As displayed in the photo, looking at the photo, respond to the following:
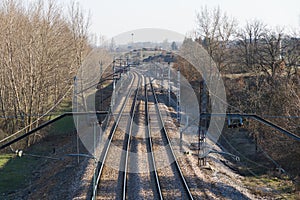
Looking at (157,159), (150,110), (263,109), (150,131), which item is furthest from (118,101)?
(157,159)

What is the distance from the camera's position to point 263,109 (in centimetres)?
2108

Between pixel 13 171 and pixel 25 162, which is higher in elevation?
pixel 25 162

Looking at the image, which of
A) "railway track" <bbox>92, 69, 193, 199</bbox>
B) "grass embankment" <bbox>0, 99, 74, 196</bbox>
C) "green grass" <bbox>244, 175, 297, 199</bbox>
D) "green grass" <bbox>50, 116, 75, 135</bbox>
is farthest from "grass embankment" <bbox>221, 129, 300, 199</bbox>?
"green grass" <bbox>50, 116, 75, 135</bbox>

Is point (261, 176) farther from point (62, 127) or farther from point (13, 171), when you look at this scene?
point (62, 127)

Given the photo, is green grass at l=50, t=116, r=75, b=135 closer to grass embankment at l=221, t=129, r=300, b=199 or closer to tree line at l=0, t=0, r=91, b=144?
tree line at l=0, t=0, r=91, b=144

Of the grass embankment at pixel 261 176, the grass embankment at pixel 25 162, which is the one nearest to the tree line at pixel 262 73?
the grass embankment at pixel 261 176

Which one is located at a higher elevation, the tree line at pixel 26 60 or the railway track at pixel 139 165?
the tree line at pixel 26 60

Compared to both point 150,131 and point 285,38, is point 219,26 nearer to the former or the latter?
point 285,38

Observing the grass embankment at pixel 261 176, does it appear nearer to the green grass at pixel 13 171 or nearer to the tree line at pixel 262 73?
the tree line at pixel 262 73

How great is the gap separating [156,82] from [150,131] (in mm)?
32753

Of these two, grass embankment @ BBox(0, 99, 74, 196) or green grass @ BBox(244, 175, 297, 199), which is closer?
green grass @ BBox(244, 175, 297, 199)

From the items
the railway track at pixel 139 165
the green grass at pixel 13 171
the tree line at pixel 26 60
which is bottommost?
the green grass at pixel 13 171

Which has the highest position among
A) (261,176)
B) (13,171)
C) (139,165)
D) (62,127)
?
(62,127)

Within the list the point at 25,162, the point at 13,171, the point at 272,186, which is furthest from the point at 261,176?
the point at 25,162
